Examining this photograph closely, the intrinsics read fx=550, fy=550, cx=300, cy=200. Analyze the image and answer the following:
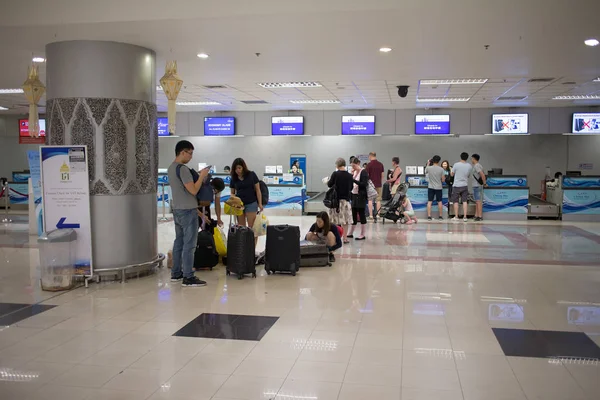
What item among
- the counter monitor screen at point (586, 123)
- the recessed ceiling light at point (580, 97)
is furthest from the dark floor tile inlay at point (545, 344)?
the counter monitor screen at point (586, 123)

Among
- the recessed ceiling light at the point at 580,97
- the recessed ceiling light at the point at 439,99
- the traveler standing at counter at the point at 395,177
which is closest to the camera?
the traveler standing at counter at the point at 395,177

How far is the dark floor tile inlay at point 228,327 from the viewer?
16.4 feet

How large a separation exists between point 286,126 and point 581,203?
1009 cm

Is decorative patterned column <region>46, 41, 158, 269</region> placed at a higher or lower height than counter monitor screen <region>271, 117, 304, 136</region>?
lower

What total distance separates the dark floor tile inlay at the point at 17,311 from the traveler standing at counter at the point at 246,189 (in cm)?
338

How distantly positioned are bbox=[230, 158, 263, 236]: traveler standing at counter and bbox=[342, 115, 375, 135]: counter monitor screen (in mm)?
11585

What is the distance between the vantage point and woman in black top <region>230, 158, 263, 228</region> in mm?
8539

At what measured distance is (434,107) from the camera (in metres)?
19.0

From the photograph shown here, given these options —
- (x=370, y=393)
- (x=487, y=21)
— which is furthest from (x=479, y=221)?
(x=370, y=393)

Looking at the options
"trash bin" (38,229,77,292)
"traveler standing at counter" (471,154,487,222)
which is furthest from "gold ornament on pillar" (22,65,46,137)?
"traveler standing at counter" (471,154,487,222)

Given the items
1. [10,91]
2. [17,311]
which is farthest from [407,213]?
[10,91]

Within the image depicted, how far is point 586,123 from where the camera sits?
18.5 meters

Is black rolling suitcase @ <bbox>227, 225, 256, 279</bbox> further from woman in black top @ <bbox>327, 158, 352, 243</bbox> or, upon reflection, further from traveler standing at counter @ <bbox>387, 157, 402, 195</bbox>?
traveler standing at counter @ <bbox>387, 157, 402, 195</bbox>

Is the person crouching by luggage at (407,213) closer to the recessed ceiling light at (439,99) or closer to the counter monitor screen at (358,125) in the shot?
the recessed ceiling light at (439,99)
